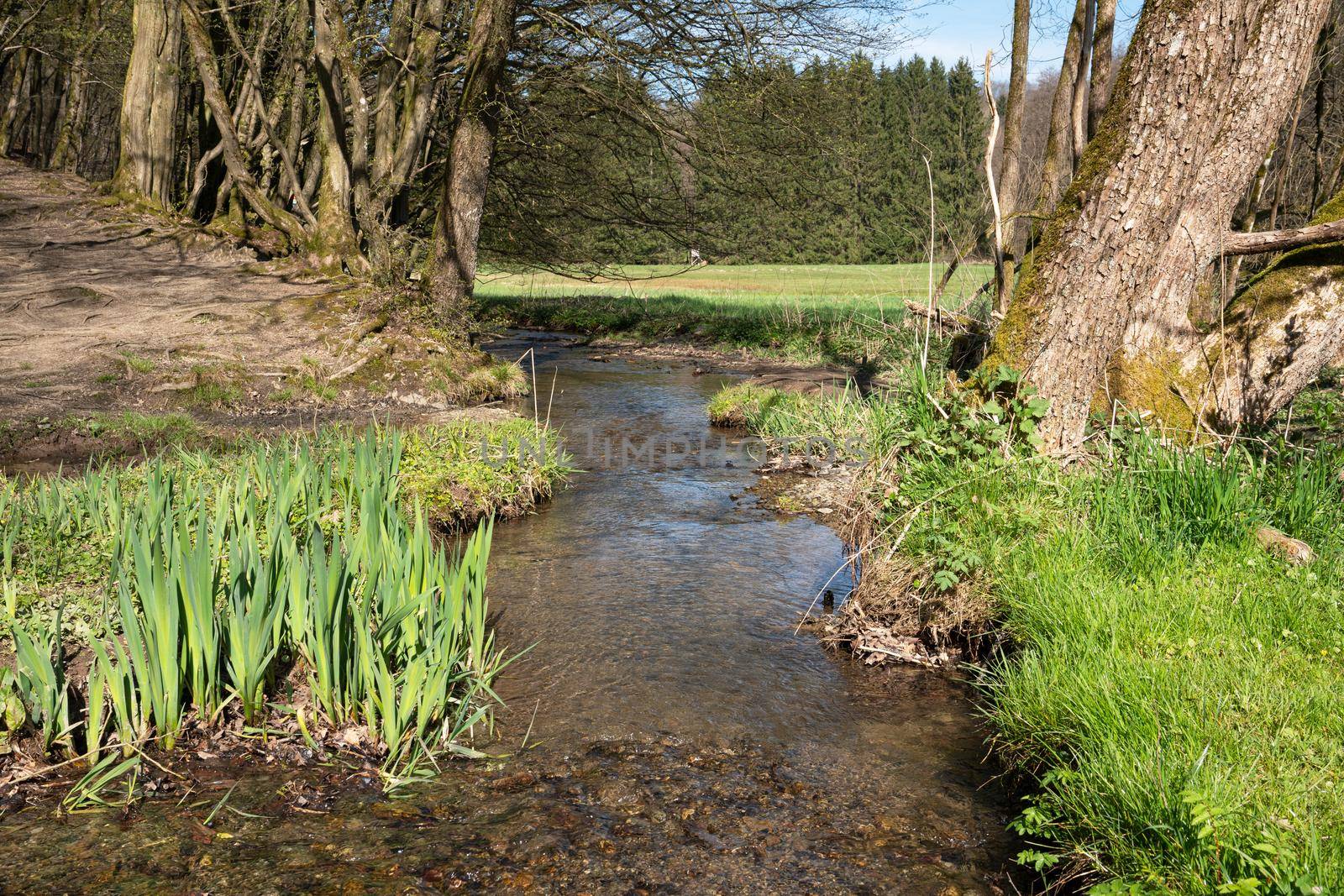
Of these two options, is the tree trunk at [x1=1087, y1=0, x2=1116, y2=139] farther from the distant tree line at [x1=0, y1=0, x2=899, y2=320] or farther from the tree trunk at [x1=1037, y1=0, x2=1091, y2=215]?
the distant tree line at [x1=0, y1=0, x2=899, y2=320]

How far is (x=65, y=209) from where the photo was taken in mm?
13391

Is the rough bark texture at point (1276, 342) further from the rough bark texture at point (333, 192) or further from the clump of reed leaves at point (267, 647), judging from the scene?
the rough bark texture at point (333, 192)

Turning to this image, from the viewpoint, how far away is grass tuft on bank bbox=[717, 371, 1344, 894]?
253 cm

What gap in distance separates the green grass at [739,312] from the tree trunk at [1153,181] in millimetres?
1718

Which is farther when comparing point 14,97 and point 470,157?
point 14,97

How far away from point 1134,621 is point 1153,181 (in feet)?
→ 8.11

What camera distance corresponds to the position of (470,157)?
1202 cm

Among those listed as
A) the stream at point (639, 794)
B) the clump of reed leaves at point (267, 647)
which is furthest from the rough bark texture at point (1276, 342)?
the clump of reed leaves at point (267, 647)

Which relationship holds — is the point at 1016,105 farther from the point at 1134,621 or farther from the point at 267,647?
the point at 267,647

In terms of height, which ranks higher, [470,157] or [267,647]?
[470,157]

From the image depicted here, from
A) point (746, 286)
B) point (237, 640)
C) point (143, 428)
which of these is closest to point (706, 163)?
point (143, 428)

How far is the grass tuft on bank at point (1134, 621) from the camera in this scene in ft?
8.29

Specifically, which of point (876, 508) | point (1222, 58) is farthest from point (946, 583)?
point (1222, 58)

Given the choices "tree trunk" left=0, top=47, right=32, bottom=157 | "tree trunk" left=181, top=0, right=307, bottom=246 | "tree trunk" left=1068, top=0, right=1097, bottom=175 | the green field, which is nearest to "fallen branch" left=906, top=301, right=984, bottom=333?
"tree trunk" left=1068, top=0, right=1097, bottom=175
